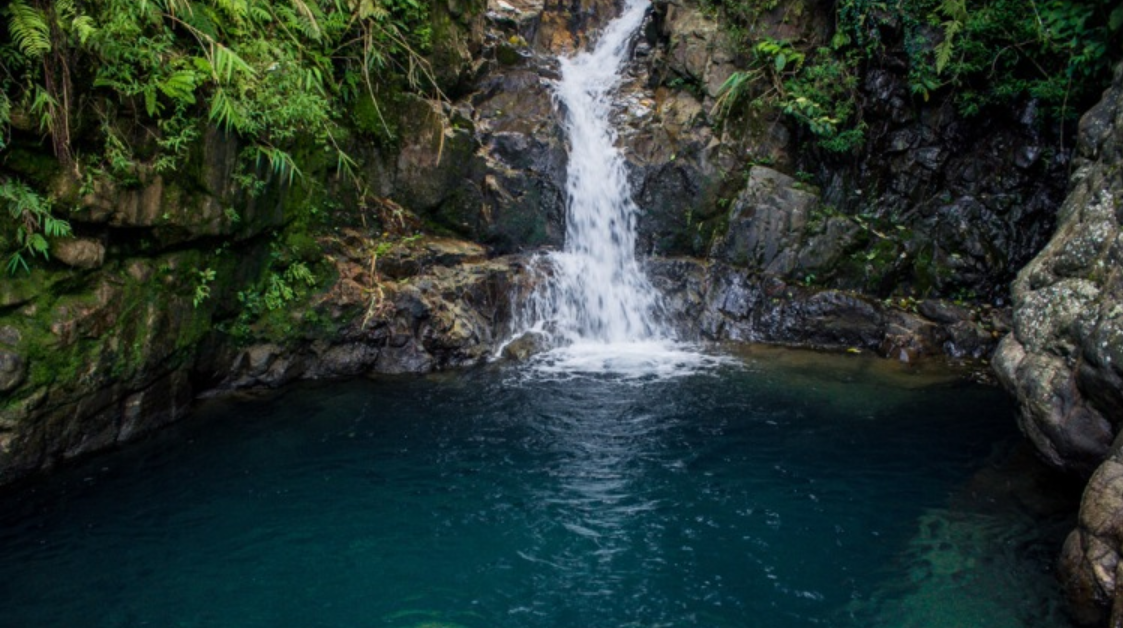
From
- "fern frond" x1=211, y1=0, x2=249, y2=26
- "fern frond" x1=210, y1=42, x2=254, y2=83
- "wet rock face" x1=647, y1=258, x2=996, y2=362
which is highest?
"fern frond" x1=211, y1=0, x2=249, y2=26

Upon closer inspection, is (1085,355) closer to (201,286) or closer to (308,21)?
(201,286)

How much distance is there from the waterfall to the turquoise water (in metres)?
2.67

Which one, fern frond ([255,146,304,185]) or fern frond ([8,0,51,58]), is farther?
fern frond ([255,146,304,185])

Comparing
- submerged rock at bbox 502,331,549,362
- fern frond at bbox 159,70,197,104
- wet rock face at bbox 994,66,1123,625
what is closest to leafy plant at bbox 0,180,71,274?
fern frond at bbox 159,70,197,104

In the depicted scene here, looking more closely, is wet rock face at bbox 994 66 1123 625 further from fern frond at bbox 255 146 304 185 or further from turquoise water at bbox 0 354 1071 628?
fern frond at bbox 255 146 304 185

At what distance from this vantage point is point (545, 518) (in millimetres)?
5609

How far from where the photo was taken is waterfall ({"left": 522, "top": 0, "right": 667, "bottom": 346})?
10.6 m

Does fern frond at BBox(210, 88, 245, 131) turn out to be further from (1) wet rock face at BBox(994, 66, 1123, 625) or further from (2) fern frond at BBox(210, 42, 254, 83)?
(1) wet rock face at BBox(994, 66, 1123, 625)

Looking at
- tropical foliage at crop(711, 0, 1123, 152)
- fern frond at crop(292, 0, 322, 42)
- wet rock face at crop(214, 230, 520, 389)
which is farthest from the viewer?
tropical foliage at crop(711, 0, 1123, 152)

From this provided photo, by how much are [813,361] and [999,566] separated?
4.93 m

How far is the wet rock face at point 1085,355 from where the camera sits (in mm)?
4195

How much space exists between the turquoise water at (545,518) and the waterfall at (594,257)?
2670mm

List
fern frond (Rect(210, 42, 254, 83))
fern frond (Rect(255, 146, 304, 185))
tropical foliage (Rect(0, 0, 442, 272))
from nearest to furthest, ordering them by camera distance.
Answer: tropical foliage (Rect(0, 0, 442, 272)) → fern frond (Rect(210, 42, 254, 83)) → fern frond (Rect(255, 146, 304, 185))

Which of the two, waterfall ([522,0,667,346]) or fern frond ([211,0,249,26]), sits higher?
fern frond ([211,0,249,26])
